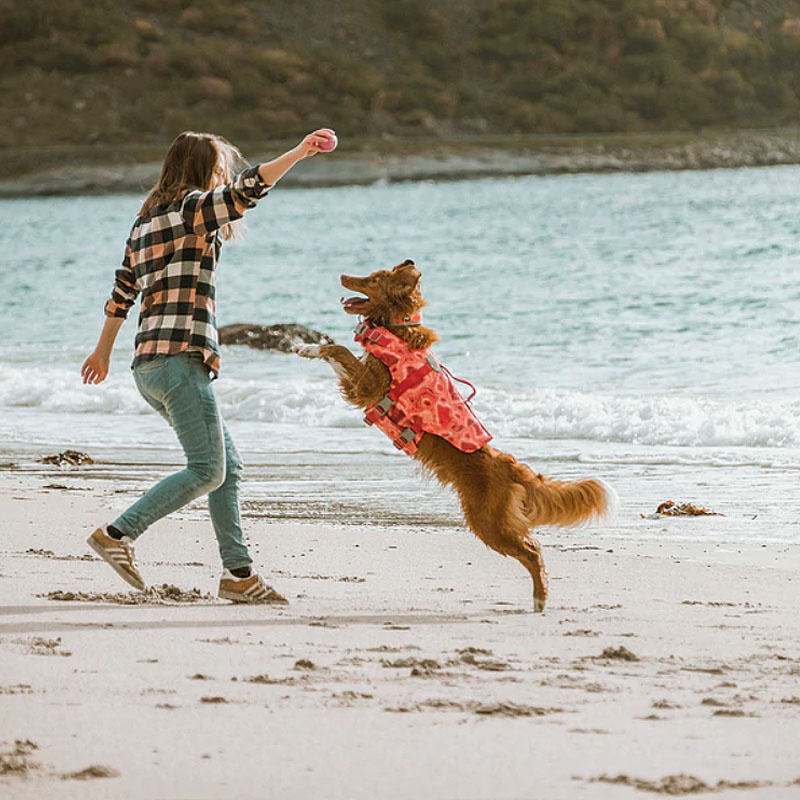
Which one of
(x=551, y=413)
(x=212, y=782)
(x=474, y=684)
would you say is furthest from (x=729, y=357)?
(x=212, y=782)

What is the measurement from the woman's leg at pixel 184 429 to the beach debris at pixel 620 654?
158 cm

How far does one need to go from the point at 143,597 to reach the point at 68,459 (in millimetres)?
4353

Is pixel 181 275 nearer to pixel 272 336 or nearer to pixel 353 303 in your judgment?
pixel 353 303

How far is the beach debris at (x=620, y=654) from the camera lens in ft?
13.8

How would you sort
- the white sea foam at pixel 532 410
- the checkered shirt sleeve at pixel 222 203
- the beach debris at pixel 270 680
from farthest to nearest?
the white sea foam at pixel 532 410, the checkered shirt sleeve at pixel 222 203, the beach debris at pixel 270 680

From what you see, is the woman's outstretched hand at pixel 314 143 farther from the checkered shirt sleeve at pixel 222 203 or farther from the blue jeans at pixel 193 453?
the blue jeans at pixel 193 453

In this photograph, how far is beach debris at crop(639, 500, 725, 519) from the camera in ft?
23.1

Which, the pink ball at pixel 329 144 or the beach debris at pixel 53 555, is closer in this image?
the pink ball at pixel 329 144

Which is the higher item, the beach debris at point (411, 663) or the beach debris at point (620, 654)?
the beach debris at point (620, 654)

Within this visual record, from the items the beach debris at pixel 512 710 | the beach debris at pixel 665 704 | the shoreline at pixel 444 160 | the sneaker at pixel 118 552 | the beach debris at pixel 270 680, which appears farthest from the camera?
the shoreline at pixel 444 160

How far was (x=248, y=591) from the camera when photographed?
507cm

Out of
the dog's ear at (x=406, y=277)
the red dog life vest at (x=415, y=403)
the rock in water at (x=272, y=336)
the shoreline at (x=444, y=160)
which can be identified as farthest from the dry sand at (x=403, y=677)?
the shoreline at (x=444, y=160)

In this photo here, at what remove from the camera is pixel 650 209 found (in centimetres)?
4722

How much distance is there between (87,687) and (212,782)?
86 centimetres
